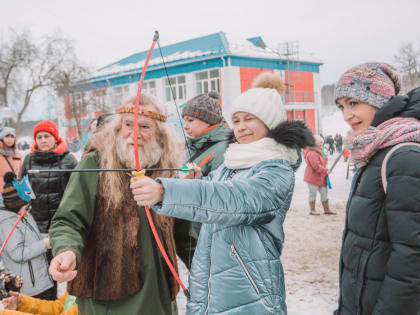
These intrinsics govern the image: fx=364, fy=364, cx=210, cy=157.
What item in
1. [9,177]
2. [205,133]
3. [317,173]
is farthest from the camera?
[317,173]

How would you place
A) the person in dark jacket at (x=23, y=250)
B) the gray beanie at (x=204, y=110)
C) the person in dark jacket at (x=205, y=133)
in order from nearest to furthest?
the person in dark jacket at (x=23, y=250), the person in dark jacket at (x=205, y=133), the gray beanie at (x=204, y=110)

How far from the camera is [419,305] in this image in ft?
4.63

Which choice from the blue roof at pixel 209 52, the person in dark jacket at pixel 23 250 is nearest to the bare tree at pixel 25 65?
the blue roof at pixel 209 52

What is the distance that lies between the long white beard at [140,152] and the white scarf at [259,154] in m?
0.62

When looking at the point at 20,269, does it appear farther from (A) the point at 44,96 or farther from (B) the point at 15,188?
(A) the point at 44,96

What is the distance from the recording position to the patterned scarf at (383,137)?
154 cm

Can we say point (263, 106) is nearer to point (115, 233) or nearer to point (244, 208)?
point (244, 208)

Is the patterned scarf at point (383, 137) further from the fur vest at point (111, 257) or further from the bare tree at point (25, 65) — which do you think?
the bare tree at point (25, 65)

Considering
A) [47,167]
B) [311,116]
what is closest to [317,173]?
[47,167]

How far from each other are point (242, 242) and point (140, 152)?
91 centimetres

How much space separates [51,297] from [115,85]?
23.4 m

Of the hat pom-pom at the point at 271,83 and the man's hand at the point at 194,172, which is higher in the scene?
the hat pom-pom at the point at 271,83

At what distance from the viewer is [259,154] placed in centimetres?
168

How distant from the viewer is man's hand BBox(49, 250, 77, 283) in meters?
1.59
